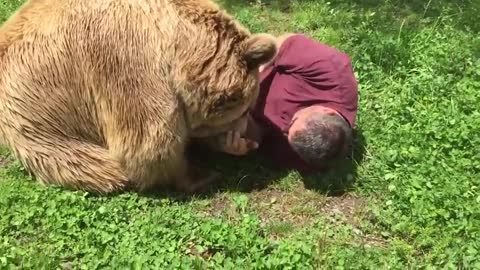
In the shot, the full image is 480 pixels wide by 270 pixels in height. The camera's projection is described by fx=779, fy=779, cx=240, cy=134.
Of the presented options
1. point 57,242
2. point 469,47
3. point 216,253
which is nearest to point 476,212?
point 216,253

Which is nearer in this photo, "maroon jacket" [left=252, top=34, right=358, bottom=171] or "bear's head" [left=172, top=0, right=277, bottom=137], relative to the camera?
"bear's head" [left=172, top=0, right=277, bottom=137]

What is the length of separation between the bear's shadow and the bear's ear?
2.83 feet

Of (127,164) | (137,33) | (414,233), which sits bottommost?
(414,233)

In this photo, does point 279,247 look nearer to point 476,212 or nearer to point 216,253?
point 216,253

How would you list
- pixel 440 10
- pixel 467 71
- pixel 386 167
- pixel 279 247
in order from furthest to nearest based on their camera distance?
pixel 440 10, pixel 467 71, pixel 386 167, pixel 279 247

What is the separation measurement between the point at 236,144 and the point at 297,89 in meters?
0.61

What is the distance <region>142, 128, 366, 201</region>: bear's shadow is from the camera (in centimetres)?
529

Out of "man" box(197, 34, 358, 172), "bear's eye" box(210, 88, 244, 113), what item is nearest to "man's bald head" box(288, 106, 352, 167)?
"man" box(197, 34, 358, 172)

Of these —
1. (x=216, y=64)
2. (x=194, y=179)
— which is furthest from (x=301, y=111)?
(x=194, y=179)

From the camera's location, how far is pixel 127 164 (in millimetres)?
5031

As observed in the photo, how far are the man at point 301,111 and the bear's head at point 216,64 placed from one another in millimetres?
296

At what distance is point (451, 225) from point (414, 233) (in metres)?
0.23

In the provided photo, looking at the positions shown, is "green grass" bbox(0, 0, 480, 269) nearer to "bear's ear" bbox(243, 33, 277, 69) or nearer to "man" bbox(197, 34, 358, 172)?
"man" bbox(197, 34, 358, 172)

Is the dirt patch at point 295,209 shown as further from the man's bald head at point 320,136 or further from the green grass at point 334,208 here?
the man's bald head at point 320,136
